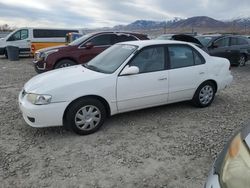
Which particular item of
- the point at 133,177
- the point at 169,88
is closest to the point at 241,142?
the point at 133,177

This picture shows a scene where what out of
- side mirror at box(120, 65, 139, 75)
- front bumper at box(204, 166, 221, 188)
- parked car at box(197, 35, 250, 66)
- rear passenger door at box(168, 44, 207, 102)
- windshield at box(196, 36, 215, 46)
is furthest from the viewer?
windshield at box(196, 36, 215, 46)

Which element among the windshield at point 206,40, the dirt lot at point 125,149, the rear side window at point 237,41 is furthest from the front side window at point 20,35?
the dirt lot at point 125,149

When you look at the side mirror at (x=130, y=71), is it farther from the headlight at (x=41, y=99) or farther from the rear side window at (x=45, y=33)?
the rear side window at (x=45, y=33)

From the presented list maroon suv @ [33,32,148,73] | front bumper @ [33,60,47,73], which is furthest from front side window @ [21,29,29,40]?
front bumper @ [33,60,47,73]

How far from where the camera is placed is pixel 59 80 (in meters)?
4.66

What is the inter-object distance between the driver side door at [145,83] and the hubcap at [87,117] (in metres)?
0.43

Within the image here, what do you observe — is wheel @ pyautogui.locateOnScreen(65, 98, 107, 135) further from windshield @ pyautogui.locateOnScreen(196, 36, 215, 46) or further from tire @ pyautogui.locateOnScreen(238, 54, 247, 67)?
tire @ pyautogui.locateOnScreen(238, 54, 247, 67)

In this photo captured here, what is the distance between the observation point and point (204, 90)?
5.95 meters

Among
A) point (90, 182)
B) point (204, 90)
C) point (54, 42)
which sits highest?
point (54, 42)

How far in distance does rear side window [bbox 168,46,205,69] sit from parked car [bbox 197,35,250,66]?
6.72 metres

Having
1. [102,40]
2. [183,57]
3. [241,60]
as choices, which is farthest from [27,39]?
[183,57]

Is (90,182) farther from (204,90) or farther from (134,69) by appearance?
(204,90)

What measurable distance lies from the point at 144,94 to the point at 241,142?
313 centimetres

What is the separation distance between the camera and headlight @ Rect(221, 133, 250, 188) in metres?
1.71
